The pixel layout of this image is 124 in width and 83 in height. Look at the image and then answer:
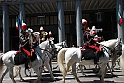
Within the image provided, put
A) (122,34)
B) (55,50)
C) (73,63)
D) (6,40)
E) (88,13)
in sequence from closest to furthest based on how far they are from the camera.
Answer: (73,63) → (55,50) → (122,34) → (6,40) → (88,13)

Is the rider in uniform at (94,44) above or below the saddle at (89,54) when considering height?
above

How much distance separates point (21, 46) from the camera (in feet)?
31.9

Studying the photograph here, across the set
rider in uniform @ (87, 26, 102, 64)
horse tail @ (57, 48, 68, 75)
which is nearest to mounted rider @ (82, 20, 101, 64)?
rider in uniform @ (87, 26, 102, 64)

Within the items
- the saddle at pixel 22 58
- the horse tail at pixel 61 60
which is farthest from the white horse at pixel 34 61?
the horse tail at pixel 61 60

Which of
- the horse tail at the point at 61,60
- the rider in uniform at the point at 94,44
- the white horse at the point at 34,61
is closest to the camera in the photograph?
the white horse at the point at 34,61

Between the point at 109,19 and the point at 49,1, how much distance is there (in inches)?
553

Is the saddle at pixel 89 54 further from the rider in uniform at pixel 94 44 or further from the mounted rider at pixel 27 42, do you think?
the mounted rider at pixel 27 42

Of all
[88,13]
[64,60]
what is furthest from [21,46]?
[88,13]

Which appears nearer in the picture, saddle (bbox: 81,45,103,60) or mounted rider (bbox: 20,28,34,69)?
mounted rider (bbox: 20,28,34,69)

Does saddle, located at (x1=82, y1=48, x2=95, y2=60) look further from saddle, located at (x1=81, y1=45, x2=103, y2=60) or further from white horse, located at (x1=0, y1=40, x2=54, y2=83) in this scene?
white horse, located at (x1=0, y1=40, x2=54, y2=83)

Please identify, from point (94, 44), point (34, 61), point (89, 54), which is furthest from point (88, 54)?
point (34, 61)

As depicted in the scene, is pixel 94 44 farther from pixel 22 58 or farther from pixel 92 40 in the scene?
pixel 22 58

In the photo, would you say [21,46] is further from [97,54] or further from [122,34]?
[122,34]

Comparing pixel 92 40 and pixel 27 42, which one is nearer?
pixel 27 42
